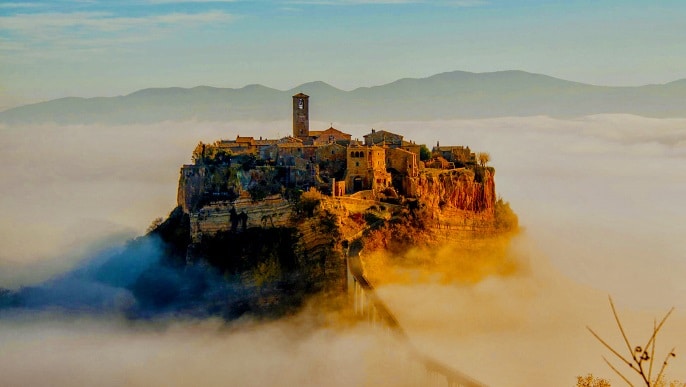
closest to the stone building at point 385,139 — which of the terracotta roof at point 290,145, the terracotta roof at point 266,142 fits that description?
the terracotta roof at point 290,145

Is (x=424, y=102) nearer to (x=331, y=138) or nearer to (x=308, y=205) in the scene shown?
(x=331, y=138)

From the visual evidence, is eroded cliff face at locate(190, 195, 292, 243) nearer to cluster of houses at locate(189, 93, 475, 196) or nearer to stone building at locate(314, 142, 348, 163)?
cluster of houses at locate(189, 93, 475, 196)

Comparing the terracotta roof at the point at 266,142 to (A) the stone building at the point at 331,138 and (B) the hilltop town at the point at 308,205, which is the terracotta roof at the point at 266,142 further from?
(A) the stone building at the point at 331,138

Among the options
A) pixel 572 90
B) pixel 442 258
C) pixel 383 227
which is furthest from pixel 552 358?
pixel 572 90

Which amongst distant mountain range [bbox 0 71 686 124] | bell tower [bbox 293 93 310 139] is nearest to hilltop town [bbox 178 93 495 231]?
bell tower [bbox 293 93 310 139]

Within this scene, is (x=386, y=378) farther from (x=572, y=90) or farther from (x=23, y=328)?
(x=572, y=90)

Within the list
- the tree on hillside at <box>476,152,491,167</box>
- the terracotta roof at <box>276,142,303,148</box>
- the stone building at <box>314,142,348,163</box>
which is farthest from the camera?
→ the tree on hillside at <box>476,152,491,167</box>
